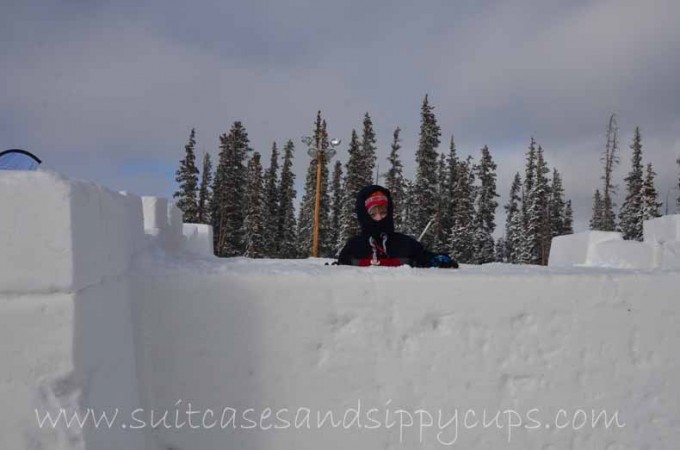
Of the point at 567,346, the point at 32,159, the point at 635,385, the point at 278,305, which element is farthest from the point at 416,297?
the point at 32,159

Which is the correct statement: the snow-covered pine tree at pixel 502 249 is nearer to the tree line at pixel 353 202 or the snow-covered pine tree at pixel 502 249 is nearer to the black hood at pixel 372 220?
the tree line at pixel 353 202

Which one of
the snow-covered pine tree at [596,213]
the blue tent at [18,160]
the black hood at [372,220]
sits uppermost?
the snow-covered pine tree at [596,213]

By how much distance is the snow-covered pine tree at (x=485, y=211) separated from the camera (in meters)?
40.0

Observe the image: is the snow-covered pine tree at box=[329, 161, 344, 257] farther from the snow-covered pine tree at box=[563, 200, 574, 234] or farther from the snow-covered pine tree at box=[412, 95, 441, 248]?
the snow-covered pine tree at box=[563, 200, 574, 234]

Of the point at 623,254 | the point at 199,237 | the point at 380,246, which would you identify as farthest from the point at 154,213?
the point at 623,254

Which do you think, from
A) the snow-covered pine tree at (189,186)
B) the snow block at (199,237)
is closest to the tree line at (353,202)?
the snow-covered pine tree at (189,186)

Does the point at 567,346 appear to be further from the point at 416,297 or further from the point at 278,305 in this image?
the point at 278,305

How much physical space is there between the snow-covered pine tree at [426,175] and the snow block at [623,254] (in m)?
28.3

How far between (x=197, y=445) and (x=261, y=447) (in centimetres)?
28

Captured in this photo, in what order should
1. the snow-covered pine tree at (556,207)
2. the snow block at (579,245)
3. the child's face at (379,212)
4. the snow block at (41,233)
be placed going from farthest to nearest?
the snow-covered pine tree at (556,207)
the snow block at (579,245)
the child's face at (379,212)
the snow block at (41,233)

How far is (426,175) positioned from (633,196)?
19898 mm

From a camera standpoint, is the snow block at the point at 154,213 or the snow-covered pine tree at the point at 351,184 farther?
the snow-covered pine tree at the point at 351,184

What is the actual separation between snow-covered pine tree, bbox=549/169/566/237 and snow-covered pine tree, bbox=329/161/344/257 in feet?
67.7

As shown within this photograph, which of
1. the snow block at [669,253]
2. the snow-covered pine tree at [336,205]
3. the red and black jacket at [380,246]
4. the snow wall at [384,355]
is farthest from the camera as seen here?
the snow-covered pine tree at [336,205]
